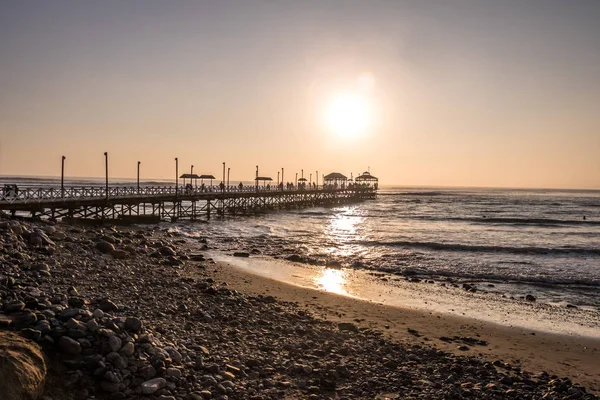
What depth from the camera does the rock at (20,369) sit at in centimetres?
495

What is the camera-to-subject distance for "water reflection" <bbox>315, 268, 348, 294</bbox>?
1617cm

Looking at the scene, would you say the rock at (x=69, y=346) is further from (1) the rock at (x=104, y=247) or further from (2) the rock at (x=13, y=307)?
(1) the rock at (x=104, y=247)

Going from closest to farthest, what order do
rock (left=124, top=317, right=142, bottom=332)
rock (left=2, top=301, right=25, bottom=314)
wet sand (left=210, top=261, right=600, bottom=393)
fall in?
1. rock (left=2, top=301, right=25, bottom=314)
2. rock (left=124, top=317, right=142, bottom=332)
3. wet sand (left=210, top=261, right=600, bottom=393)

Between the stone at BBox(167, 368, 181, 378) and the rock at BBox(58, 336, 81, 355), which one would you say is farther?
the stone at BBox(167, 368, 181, 378)

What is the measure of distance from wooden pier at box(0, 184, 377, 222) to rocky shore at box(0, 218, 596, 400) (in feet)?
54.8

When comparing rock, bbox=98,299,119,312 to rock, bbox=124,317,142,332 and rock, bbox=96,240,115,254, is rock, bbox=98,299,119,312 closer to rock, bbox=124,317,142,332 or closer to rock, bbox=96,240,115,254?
rock, bbox=124,317,142,332

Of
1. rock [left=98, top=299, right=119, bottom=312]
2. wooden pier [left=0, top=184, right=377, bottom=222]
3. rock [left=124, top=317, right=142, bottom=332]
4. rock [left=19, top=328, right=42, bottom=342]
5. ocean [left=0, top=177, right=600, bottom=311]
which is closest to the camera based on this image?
rock [left=19, top=328, right=42, bottom=342]

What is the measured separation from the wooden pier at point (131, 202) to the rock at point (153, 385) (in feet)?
71.8

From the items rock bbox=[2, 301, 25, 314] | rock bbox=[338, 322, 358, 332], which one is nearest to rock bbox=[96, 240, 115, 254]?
rock bbox=[2, 301, 25, 314]

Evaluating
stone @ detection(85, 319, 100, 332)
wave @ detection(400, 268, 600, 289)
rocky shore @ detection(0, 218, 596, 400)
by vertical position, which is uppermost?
stone @ detection(85, 319, 100, 332)

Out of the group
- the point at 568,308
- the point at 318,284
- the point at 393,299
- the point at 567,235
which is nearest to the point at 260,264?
the point at 318,284

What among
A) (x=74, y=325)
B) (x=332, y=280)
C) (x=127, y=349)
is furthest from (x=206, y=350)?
(x=332, y=280)

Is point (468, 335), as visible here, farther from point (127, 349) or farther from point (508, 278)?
point (508, 278)

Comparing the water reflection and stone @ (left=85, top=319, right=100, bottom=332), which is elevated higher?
stone @ (left=85, top=319, right=100, bottom=332)
